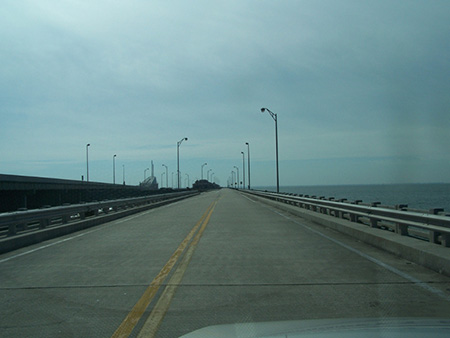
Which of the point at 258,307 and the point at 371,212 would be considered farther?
the point at 371,212

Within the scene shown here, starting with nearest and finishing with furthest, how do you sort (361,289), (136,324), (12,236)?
(136,324)
(361,289)
(12,236)

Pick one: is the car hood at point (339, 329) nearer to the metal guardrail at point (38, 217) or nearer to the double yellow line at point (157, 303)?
the double yellow line at point (157, 303)

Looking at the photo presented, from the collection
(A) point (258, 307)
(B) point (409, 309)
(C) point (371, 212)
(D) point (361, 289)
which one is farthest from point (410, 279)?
(C) point (371, 212)

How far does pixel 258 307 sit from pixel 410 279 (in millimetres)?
3270

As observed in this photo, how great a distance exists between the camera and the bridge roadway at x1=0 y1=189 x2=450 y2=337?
19.2 ft

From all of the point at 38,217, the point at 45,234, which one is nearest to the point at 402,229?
the point at 45,234

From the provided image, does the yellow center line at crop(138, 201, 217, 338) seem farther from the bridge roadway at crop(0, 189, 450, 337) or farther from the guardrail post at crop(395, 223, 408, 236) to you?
the guardrail post at crop(395, 223, 408, 236)

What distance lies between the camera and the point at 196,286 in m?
7.64

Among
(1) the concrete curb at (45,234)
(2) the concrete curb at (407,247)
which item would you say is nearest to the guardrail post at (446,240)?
(2) the concrete curb at (407,247)

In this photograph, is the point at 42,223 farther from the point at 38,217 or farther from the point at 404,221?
the point at 404,221

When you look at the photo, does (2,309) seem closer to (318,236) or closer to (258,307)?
(258,307)

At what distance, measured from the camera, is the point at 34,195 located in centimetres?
3688

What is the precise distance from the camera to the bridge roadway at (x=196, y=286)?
230 inches

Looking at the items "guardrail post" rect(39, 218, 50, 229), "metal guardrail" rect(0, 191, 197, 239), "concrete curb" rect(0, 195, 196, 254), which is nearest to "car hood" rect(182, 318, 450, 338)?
"concrete curb" rect(0, 195, 196, 254)
